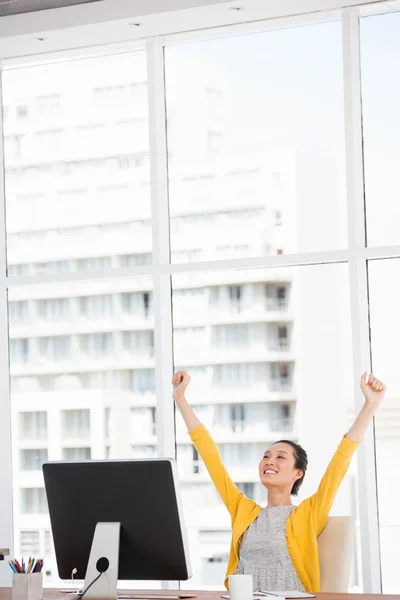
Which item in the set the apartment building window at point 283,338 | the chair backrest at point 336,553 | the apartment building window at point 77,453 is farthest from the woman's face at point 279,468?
the apartment building window at point 77,453

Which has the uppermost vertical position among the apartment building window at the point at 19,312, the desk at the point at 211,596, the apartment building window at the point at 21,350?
the apartment building window at the point at 19,312

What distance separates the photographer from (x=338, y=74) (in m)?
4.20

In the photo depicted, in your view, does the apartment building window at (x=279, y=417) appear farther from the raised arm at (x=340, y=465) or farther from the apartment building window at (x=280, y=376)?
the raised arm at (x=340, y=465)

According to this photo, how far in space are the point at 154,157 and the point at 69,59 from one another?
751mm

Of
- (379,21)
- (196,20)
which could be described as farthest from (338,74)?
(196,20)

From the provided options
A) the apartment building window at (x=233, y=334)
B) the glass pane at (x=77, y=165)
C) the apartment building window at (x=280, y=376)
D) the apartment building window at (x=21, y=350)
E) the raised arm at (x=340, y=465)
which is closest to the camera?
the raised arm at (x=340, y=465)

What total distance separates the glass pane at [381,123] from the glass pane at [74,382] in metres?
1.14

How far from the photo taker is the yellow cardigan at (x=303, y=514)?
3480 mm

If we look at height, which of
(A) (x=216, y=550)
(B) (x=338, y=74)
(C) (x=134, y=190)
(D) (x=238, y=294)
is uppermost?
(B) (x=338, y=74)

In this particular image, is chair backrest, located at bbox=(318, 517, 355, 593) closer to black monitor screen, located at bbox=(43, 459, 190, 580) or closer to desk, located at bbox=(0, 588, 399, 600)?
desk, located at bbox=(0, 588, 399, 600)

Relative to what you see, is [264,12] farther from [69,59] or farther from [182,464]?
[182,464]

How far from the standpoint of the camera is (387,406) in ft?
13.1

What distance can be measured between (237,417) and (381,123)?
58.1 inches

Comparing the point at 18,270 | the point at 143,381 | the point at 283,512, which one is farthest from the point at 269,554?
the point at 18,270
